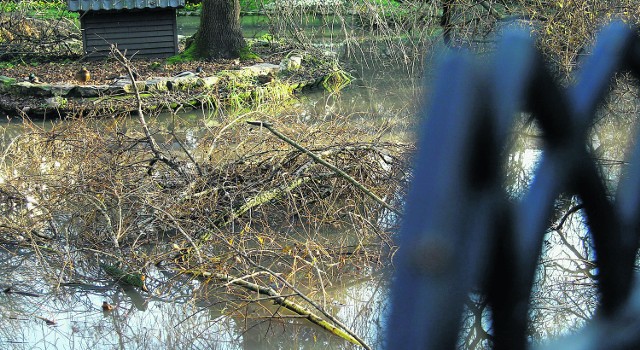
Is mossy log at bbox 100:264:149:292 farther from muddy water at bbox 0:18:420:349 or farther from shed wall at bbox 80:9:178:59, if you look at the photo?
shed wall at bbox 80:9:178:59

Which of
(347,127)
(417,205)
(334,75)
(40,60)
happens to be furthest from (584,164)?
(40,60)

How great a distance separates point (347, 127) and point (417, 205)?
6133mm

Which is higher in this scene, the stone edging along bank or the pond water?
the stone edging along bank

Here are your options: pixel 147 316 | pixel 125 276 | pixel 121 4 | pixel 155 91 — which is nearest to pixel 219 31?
pixel 121 4

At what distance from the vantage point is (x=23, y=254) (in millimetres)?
5504

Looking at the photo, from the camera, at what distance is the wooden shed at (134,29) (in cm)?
1534

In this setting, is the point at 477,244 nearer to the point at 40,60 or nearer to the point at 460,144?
the point at 460,144

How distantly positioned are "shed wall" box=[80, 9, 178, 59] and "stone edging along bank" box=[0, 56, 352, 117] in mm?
3030

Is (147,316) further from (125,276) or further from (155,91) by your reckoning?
(155,91)

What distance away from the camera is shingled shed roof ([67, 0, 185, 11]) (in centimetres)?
1488

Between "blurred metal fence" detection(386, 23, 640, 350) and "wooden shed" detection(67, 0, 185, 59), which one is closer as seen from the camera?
"blurred metal fence" detection(386, 23, 640, 350)

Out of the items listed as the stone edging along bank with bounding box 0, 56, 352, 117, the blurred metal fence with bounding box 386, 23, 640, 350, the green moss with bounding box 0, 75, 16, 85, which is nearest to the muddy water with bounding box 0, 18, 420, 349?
the blurred metal fence with bounding box 386, 23, 640, 350

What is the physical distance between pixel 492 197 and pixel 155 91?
38.2 ft

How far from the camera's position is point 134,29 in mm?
15562
